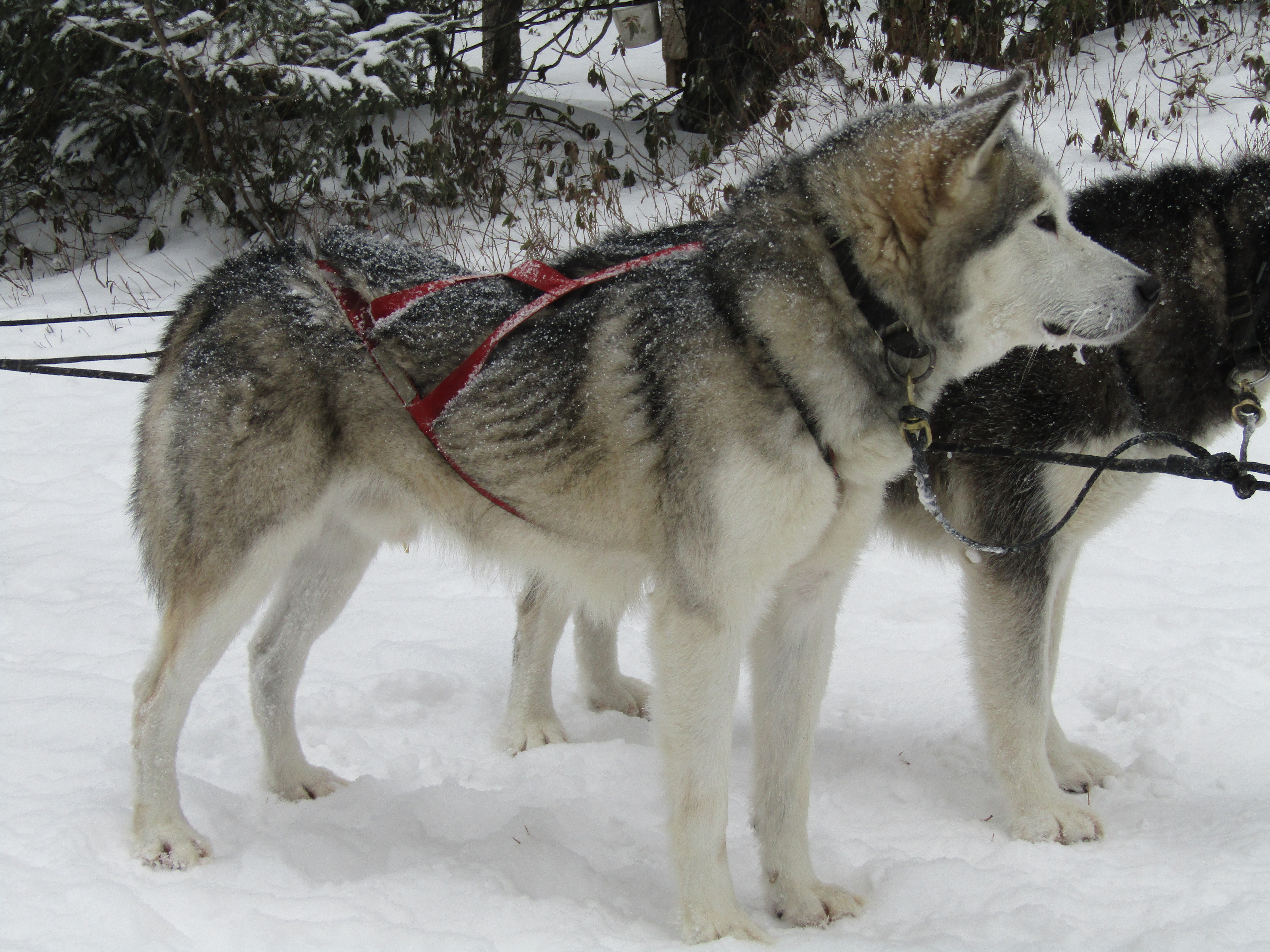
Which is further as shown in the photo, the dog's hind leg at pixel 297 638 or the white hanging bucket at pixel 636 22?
the white hanging bucket at pixel 636 22

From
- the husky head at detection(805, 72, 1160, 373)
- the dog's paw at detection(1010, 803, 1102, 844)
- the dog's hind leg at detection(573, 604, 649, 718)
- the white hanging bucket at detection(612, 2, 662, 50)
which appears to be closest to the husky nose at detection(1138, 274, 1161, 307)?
the husky head at detection(805, 72, 1160, 373)

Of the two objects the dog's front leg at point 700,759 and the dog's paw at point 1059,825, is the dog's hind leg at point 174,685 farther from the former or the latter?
the dog's paw at point 1059,825

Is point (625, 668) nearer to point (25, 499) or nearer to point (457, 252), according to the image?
point (25, 499)

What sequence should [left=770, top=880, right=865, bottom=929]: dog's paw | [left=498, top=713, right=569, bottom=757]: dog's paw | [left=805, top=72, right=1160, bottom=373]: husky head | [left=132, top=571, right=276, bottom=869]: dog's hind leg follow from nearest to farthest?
[left=805, top=72, right=1160, bottom=373]: husky head, [left=770, top=880, right=865, bottom=929]: dog's paw, [left=132, top=571, right=276, bottom=869]: dog's hind leg, [left=498, top=713, right=569, bottom=757]: dog's paw

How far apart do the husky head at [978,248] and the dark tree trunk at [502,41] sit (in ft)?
26.7

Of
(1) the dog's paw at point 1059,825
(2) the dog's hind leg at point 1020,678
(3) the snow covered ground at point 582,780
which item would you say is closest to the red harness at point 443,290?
(3) the snow covered ground at point 582,780

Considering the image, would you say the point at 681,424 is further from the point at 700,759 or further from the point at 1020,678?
the point at 1020,678

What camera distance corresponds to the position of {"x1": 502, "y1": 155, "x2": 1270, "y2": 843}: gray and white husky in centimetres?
300

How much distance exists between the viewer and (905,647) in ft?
14.5

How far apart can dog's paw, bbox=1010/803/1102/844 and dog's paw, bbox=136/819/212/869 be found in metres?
2.31

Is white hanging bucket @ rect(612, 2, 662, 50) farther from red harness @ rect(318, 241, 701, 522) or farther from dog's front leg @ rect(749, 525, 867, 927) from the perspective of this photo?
dog's front leg @ rect(749, 525, 867, 927)

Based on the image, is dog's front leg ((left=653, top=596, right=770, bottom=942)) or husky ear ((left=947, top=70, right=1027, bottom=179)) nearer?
husky ear ((left=947, top=70, right=1027, bottom=179))

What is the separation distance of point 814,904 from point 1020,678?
0.98 meters

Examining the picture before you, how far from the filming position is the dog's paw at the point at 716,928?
2.44m
